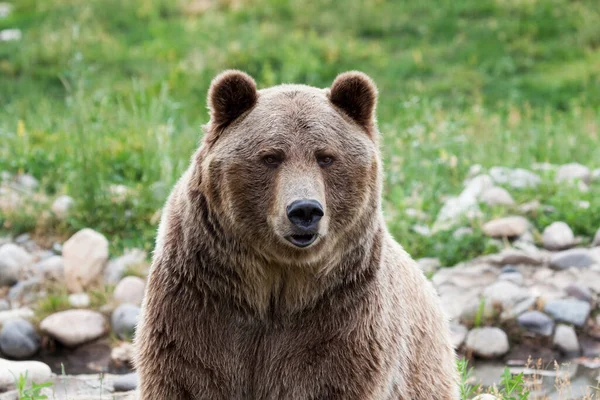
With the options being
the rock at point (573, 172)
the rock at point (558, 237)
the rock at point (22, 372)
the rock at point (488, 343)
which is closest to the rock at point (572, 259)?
the rock at point (558, 237)

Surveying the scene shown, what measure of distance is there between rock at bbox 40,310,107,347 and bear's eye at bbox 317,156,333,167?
4.09m

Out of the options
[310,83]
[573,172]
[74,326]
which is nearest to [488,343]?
[573,172]

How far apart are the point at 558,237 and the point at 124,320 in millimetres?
3864

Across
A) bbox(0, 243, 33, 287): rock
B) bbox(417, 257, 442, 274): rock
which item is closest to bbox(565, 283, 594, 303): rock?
bbox(417, 257, 442, 274): rock

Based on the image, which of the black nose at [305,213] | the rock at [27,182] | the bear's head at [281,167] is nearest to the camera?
the black nose at [305,213]

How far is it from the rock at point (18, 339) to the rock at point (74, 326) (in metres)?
0.12

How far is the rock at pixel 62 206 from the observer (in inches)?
338

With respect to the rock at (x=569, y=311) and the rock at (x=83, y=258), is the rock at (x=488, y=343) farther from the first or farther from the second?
the rock at (x=83, y=258)

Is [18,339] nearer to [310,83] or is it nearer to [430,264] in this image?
[430,264]

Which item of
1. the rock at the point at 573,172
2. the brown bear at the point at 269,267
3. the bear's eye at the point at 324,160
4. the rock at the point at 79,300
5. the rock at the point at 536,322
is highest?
the bear's eye at the point at 324,160

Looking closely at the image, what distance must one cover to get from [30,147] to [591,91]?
313 inches

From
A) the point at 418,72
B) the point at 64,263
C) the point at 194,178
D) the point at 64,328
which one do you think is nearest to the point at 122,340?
the point at 64,328

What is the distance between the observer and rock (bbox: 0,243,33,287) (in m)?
8.05

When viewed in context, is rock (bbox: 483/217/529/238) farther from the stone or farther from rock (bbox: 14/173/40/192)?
rock (bbox: 14/173/40/192)
